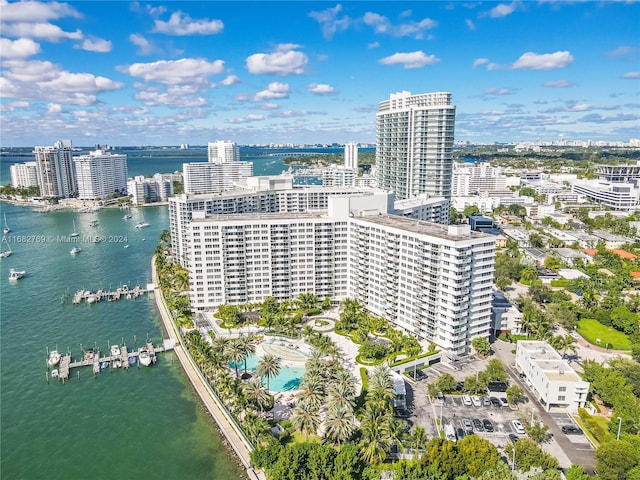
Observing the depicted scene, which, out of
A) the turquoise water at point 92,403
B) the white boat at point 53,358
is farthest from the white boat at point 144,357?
the white boat at point 53,358

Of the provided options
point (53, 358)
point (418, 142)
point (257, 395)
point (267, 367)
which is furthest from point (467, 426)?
point (418, 142)

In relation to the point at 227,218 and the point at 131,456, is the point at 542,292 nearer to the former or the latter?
the point at 227,218

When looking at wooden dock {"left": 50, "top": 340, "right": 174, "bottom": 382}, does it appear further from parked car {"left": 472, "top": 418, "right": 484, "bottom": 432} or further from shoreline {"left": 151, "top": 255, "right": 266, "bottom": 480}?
parked car {"left": 472, "top": 418, "right": 484, "bottom": 432}

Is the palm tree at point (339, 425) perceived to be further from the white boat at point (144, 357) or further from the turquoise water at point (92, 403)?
the white boat at point (144, 357)

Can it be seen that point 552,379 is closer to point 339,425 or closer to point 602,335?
point 339,425

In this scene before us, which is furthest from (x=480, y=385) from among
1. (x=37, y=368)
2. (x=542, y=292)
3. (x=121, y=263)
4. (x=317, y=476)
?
(x=121, y=263)

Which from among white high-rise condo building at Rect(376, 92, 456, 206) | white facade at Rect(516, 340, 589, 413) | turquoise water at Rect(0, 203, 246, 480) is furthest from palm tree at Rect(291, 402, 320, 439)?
white high-rise condo building at Rect(376, 92, 456, 206)
